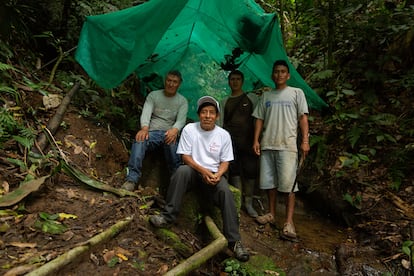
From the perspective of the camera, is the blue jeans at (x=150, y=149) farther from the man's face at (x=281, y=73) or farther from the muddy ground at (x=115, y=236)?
A: the man's face at (x=281, y=73)

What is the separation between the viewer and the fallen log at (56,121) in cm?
371

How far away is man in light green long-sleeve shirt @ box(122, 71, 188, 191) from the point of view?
13.0ft

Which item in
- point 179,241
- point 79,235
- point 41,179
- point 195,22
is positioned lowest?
point 179,241

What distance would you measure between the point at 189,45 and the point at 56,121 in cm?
239

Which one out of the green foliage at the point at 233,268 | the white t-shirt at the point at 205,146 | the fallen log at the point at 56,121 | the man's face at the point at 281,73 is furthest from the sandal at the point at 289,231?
the fallen log at the point at 56,121

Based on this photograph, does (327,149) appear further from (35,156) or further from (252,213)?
(35,156)

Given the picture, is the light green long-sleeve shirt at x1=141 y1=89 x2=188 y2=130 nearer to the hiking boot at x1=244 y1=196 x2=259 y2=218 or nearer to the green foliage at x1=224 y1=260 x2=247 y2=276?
the hiking boot at x1=244 y1=196 x2=259 y2=218

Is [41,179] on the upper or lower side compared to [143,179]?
upper

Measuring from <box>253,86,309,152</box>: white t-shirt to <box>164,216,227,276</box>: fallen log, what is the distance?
1.39m

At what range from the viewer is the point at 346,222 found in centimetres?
487

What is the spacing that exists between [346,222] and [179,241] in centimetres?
280

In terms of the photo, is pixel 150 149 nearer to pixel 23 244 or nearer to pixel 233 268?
pixel 233 268

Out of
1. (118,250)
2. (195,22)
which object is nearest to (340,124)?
(195,22)

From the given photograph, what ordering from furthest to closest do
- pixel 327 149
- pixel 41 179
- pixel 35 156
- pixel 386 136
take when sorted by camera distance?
pixel 327 149
pixel 386 136
pixel 35 156
pixel 41 179
